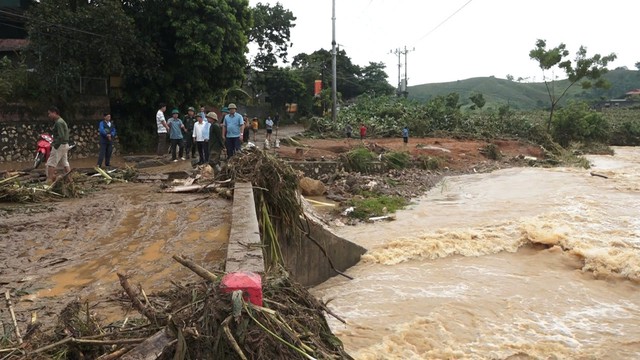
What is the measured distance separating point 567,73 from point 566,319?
33.4 m

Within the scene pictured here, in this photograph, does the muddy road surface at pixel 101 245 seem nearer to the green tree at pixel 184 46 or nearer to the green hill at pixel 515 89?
the green tree at pixel 184 46

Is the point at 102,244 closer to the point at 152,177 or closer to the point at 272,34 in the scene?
the point at 152,177

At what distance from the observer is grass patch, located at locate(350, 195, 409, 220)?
12711 mm

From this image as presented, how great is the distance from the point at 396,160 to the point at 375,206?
300 inches

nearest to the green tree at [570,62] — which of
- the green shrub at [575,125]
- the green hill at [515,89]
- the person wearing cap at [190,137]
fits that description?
the green shrub at [575,125]

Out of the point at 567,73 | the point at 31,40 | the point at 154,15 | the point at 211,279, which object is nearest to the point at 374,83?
the point at 567,73

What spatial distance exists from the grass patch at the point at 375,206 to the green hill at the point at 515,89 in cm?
7811

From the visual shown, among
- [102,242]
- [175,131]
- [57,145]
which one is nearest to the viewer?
[102,242]

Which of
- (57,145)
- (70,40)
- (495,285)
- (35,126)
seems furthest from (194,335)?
(35,126)

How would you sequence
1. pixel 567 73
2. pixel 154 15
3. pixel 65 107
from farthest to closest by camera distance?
1. pixel 567 73
2. pixel 154 15
3. pixel 65 107

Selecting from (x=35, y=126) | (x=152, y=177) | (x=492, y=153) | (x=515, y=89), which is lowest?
(x=492, y=153)

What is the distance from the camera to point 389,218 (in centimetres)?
1256

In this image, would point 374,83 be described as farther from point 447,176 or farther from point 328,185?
point 328,185

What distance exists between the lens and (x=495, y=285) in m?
7.63
